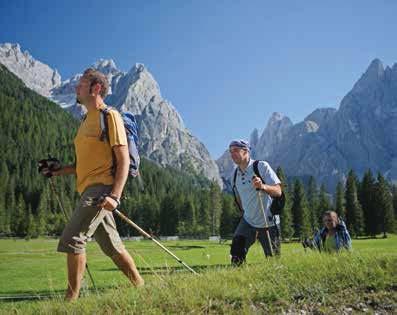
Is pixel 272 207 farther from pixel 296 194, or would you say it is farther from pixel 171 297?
pixel 296 194

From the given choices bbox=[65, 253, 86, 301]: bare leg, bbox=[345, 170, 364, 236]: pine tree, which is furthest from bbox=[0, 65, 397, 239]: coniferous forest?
bbox=[65, 253, 86, 301]: bare leg

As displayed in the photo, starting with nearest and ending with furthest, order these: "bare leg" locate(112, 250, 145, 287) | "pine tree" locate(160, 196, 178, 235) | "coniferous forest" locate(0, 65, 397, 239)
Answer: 1. "bare leg" locate(112, 250, 145, 287)
2. "coniferous forest" locate(0, 65, 397, 239)
3. "pine tree" locate(160, 196, 178, 235)

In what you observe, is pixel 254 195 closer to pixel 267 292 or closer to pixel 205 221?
A: pixel 267 292

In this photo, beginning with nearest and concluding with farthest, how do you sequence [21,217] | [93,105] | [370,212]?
1. [93,105]
2. [370,212]
3. [21,217]

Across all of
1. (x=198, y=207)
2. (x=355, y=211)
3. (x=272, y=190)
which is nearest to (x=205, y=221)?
(x=198, y=207)

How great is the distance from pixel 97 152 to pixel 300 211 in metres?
86.5

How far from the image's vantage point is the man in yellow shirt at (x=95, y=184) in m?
5.18

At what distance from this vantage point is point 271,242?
7418 mm

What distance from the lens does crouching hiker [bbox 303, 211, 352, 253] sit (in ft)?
32.8

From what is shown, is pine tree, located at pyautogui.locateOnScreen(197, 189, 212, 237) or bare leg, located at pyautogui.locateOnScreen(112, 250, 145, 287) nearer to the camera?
bare leg, located at pyautogui.locateOnScreen(112, 250, 145, 287)

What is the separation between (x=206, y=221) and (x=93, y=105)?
120m

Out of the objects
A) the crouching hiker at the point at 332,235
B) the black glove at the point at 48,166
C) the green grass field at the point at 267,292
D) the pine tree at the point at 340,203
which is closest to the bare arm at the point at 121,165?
the green grass field at the point at 267,292

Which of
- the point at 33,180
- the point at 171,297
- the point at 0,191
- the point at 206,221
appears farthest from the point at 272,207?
the point at 33,180

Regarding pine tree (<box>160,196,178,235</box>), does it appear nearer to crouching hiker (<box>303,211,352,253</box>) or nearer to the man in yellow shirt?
crouching hiker (<box>303,211,352,253</box>)
